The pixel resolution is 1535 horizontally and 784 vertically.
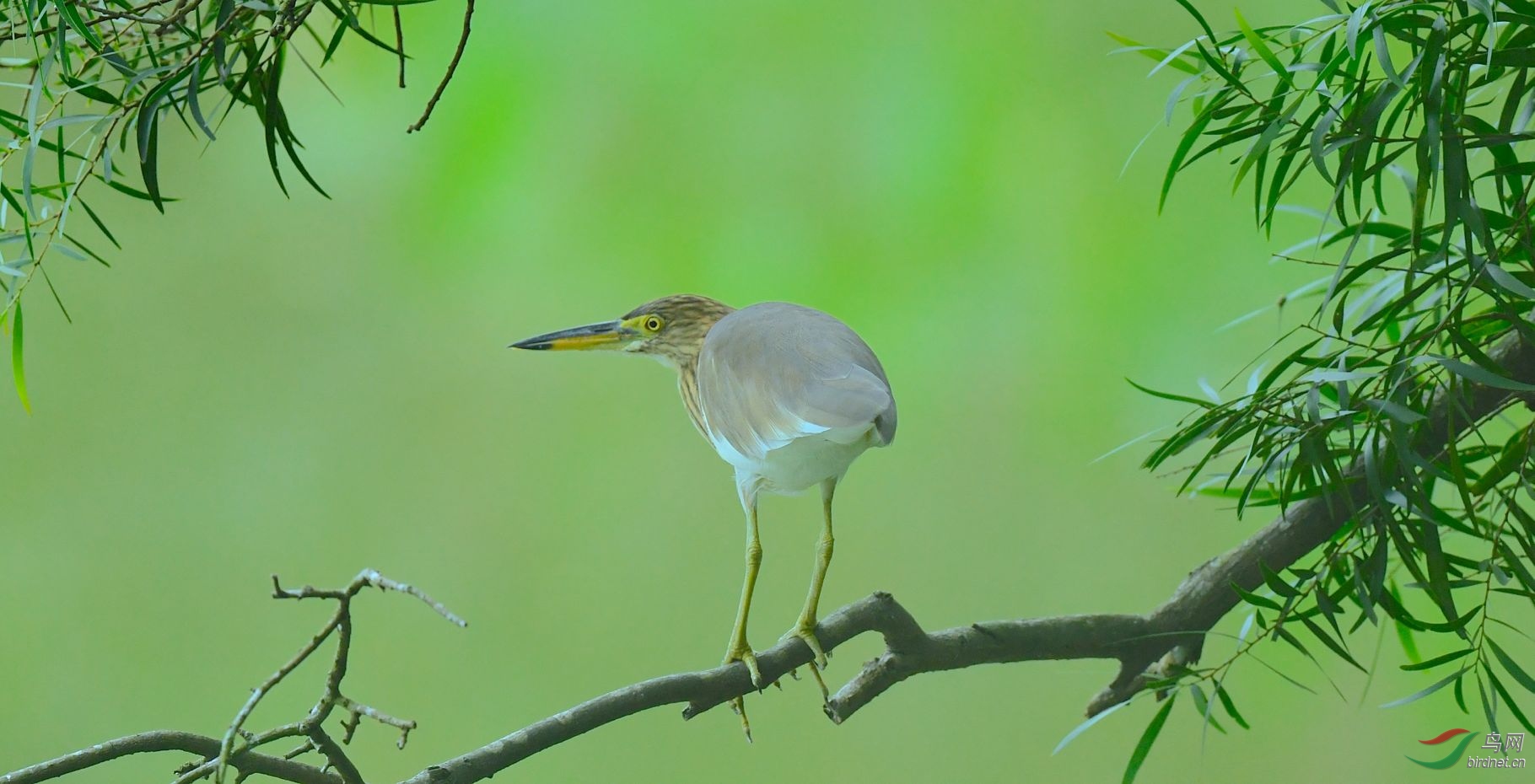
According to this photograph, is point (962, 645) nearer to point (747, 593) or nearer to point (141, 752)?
point (747, 593)

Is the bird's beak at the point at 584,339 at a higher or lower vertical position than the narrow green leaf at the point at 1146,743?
higher

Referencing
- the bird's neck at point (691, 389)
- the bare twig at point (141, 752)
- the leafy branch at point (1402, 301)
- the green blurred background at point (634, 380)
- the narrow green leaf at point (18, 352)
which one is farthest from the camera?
the green blurred background at point (634, 380)

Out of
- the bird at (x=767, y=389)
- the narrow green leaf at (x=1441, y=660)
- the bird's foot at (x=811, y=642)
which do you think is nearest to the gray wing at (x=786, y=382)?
the bird at (x=767, y=389)

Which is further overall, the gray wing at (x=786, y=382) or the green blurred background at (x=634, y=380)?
the green blurred background at (x=634, y=380)

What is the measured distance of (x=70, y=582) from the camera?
5.44ft

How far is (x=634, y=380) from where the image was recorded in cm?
177

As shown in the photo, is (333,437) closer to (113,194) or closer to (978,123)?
(113,194)

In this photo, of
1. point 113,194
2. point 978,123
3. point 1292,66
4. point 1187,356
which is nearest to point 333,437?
point 113,194

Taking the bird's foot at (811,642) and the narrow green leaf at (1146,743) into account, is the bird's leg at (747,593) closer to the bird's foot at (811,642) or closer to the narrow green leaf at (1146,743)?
the bird's foot at (811,642)

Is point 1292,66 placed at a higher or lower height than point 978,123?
lower

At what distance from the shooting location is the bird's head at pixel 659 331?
0.96 meters

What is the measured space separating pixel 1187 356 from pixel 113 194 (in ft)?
5.40

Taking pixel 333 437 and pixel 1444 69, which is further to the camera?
pixel 333 437

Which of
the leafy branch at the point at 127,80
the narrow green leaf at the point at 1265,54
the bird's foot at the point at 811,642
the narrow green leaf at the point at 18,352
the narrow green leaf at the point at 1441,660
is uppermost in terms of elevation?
the leafy branch at the point at 127,80
